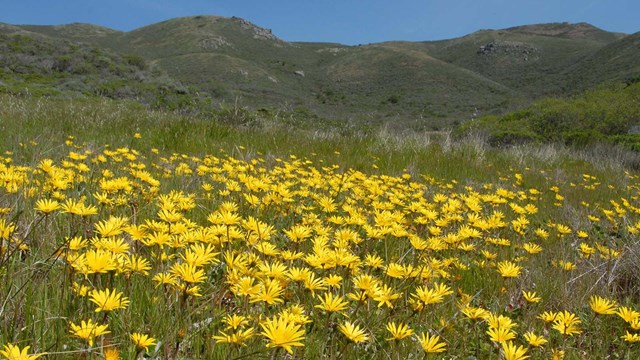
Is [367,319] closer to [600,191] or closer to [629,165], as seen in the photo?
[600,191]

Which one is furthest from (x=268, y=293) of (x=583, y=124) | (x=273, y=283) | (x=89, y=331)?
(x=583, y=124)

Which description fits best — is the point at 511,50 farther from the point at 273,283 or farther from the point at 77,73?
the point at 273,283

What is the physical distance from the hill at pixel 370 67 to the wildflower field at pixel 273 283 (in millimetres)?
36758

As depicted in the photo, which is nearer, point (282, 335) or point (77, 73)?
point (282, 335)

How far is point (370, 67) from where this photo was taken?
8262 cm

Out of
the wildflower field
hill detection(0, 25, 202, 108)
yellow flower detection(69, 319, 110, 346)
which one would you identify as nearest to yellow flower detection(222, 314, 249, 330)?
the wildflower field

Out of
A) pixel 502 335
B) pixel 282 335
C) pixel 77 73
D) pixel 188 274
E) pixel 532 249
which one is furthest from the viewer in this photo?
pixel 77 73

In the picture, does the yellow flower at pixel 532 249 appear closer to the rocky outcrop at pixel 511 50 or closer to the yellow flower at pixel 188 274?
the yellow flower at pixel 188 274

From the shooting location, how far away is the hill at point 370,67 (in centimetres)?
5681

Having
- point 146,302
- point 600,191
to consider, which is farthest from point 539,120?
point 146,302

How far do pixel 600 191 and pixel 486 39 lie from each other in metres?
105

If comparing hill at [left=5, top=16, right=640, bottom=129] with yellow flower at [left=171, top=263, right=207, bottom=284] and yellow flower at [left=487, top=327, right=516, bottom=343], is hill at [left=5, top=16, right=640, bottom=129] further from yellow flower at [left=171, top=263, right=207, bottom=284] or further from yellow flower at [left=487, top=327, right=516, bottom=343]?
yellow flower at [left=487, top=327, right=516, bottom=343]

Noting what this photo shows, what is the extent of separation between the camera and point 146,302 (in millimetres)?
1411

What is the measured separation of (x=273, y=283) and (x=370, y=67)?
84.7 metres
